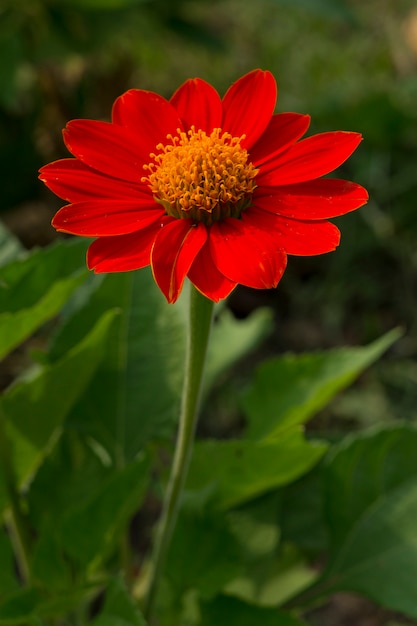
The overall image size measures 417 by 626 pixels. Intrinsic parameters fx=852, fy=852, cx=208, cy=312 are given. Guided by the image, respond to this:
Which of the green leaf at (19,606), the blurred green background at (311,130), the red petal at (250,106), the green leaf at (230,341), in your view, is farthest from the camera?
the blurred green background at (311,130)

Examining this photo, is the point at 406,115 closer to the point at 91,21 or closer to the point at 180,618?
the point at 91,21

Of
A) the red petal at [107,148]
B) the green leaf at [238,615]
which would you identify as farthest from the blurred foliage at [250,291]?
the red petal at [107,148]

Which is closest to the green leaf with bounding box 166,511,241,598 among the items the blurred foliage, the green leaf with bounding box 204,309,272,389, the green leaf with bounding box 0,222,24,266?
the blurred foliage

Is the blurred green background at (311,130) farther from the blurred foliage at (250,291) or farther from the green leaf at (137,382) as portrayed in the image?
the green leaf at (137,382)

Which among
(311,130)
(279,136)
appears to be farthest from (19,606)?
(311,130)

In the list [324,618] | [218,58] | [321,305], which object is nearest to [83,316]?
[324,618]

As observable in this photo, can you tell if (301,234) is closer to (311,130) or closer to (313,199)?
(313,199)
